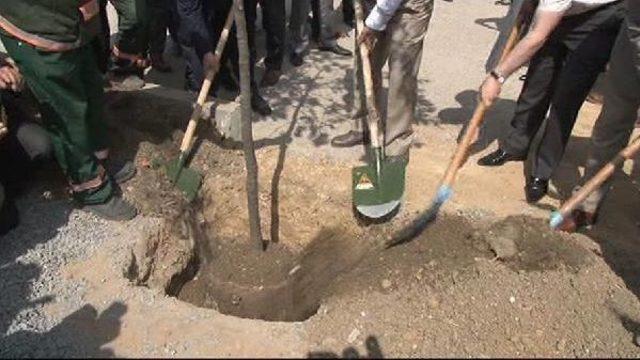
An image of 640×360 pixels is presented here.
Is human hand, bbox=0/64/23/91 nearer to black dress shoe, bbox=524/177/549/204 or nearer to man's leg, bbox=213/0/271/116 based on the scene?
man's leg, bbox=213/0/271/116

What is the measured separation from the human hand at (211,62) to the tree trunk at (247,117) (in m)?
1.00

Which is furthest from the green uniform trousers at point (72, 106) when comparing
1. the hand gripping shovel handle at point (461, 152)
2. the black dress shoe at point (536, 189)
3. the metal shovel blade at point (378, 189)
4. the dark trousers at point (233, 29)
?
the black dress shoe at point (536, 189)

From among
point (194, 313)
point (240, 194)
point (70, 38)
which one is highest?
point (70, 38)

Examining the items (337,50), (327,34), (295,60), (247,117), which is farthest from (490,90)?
(327,34)

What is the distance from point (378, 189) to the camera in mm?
4426

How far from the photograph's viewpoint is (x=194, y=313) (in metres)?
3.38

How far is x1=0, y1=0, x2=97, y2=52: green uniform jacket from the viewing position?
3619mm

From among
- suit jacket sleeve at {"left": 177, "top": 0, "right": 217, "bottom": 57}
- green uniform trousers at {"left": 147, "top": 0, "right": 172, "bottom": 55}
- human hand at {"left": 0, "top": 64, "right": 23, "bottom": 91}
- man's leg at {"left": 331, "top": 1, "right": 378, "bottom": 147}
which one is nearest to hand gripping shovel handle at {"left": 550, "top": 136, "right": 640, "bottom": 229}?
man's leg at {"left": 331, "top": 1, "right": 378, "bottom": 147}

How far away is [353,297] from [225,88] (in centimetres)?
309

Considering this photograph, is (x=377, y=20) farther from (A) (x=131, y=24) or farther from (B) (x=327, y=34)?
(B) (x=327, y=34)

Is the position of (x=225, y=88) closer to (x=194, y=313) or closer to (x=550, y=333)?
(x=194, y=313)

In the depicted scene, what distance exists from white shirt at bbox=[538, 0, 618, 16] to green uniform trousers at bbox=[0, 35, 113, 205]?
3.00 metres

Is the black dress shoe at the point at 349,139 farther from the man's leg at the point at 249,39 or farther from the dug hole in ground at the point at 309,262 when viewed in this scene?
the man's leg at the point at 249,39

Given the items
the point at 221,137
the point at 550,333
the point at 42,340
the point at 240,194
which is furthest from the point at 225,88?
the point at 550,333
